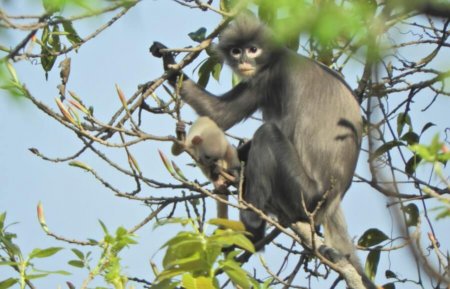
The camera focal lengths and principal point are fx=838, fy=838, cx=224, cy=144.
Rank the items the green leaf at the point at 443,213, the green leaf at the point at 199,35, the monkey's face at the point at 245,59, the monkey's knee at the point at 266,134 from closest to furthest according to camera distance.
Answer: the green leaf at the point at 443,213 → the green leaf at the point at 199,35 → the monkey's knee at the point at 266,134 → the monkey's face at the point at 245,59

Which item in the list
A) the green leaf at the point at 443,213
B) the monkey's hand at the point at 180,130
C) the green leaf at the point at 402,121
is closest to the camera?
the green leaf at the point at 443,213

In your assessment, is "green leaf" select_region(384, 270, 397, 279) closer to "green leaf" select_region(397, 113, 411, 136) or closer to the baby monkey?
"green leaf" select_region(397, 113, 411, 136)

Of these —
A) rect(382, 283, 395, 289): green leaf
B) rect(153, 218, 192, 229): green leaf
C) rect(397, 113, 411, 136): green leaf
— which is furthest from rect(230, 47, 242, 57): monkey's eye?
rect(153, 218, 192, 229): green leaf

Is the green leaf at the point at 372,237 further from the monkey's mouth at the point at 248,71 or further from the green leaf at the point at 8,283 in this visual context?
the green leaf at the point at 8,283

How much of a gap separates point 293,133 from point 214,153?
28.5 inches

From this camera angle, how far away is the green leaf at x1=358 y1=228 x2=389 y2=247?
5.56 meters

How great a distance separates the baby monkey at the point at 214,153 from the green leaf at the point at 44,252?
109 inches

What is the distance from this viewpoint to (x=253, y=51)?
270 inches

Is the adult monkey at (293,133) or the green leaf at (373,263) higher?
the adult monkey at (293,133)

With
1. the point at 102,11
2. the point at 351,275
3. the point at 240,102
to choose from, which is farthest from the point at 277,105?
the point at 102,11

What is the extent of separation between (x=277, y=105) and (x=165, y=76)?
1713 millimetres

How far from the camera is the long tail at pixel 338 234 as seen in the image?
18.1 feet

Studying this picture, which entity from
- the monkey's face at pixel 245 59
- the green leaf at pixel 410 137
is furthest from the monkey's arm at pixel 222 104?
the green leaf at pixel 410 137

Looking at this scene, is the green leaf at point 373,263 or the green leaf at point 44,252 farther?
the green leaf at point 373,263
